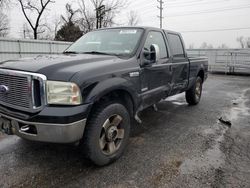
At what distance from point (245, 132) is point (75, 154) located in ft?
10.6

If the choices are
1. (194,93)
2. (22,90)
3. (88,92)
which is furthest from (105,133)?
(194,93)

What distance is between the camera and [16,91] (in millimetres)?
2633

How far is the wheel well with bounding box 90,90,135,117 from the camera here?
9.57 ft

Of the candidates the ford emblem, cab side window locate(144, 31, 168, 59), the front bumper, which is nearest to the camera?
the front bumper

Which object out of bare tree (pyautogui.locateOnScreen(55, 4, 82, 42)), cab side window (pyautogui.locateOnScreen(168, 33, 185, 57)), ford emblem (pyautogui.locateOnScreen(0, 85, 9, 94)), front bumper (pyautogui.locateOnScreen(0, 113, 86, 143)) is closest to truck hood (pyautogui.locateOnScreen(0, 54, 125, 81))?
ford emblem (pyautogui.locateOnScreen(0, 85, 9, 94))

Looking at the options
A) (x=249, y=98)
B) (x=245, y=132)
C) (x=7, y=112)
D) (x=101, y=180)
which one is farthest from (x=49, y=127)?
(x=249, y=98)

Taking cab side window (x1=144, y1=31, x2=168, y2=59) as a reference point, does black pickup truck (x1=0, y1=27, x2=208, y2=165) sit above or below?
below

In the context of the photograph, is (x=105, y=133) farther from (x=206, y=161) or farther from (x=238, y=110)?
(x=238, y=110)

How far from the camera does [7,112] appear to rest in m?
2.72

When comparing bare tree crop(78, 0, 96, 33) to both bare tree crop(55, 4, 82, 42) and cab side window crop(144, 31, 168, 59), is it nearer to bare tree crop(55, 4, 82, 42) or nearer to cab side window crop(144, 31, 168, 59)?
bare tree crop(55, 4, 82, 42)

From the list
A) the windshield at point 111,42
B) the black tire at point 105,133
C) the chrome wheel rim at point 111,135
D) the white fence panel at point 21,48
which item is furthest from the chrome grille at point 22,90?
the white fence panel at point 21,48

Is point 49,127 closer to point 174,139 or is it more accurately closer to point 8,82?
point 8,82

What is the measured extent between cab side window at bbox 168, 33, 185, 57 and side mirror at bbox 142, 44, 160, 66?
4.26 feet

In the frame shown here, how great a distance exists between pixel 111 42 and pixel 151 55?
0.77m
